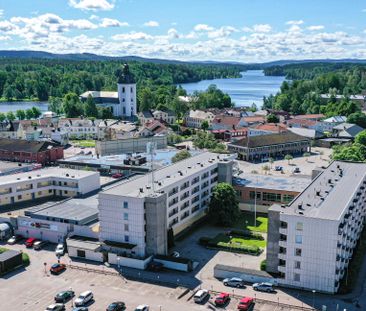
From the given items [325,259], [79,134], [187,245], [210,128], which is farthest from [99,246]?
[210,128]

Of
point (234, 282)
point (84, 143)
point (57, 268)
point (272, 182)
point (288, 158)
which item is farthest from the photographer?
point (84, 143)

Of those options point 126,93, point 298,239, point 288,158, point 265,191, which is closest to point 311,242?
point 298,239

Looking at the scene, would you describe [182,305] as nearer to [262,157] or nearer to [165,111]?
[262,157]

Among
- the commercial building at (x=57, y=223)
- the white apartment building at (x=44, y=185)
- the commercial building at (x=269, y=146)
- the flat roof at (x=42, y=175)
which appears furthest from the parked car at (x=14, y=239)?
the commercial building at (x=269, y=146)

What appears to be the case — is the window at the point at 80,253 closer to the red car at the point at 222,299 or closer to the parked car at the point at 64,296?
the parked car at the point at 64,296

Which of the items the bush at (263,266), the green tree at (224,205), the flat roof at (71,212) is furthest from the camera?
the green tree at (224,205)

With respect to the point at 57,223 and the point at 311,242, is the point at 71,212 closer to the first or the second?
the point at 57,223

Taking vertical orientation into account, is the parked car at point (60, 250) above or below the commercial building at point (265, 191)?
below
